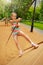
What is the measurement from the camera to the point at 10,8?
9.58 feet

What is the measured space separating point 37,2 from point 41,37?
179 mm

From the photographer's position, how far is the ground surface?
2858 mm

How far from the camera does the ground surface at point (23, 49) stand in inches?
113

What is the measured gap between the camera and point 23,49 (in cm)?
291

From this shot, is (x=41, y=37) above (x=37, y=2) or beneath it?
beneath

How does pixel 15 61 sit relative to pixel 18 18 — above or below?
below

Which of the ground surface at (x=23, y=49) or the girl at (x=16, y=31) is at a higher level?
the girl at (x=16, y=31)

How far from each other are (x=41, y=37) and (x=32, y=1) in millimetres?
189

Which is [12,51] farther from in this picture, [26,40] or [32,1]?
[32,1]

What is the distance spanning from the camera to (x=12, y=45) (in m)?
2.92

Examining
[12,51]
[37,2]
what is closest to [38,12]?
[37,2]

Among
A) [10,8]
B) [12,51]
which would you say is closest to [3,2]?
[10,8]

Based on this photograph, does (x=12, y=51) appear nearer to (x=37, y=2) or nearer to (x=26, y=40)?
(x=26, y=40)

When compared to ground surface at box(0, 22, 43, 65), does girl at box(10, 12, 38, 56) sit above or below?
above
